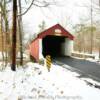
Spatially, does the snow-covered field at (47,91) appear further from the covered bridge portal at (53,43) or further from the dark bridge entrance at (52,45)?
the dark bridge entrance at (52,45)

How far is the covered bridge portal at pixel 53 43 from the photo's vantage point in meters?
27.3

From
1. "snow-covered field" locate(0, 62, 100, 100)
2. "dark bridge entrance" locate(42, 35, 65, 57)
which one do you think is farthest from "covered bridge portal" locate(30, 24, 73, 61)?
"snow-covered field" locate(0, 62, 100, 100)

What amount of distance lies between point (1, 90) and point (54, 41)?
91.6ft

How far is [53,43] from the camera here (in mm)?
38469

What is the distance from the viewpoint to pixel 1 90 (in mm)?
10078

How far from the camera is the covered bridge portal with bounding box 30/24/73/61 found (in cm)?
2726

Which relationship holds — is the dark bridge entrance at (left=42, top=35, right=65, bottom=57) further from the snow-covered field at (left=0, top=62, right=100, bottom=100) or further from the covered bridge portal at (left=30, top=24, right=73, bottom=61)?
the snow-covered field at (left=0, top=62, right=100, bottom=100)

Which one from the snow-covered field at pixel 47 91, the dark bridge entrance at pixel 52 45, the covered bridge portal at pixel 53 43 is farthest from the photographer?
the dark bridge entrance at pixel 52 45

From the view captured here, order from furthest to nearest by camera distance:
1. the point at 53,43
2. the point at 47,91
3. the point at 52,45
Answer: the point at 52,45, the point at 53,43, the point at 47,91

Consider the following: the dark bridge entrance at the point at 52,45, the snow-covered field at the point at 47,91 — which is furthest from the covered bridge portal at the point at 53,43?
the snow-covered field at the point at 47,91

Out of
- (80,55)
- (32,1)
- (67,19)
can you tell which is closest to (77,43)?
(67,19)

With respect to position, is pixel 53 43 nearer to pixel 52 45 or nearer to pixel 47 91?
pixel 52 45

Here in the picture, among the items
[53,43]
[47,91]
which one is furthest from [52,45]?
[47,91]

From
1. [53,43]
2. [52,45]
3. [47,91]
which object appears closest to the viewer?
[47,91]
